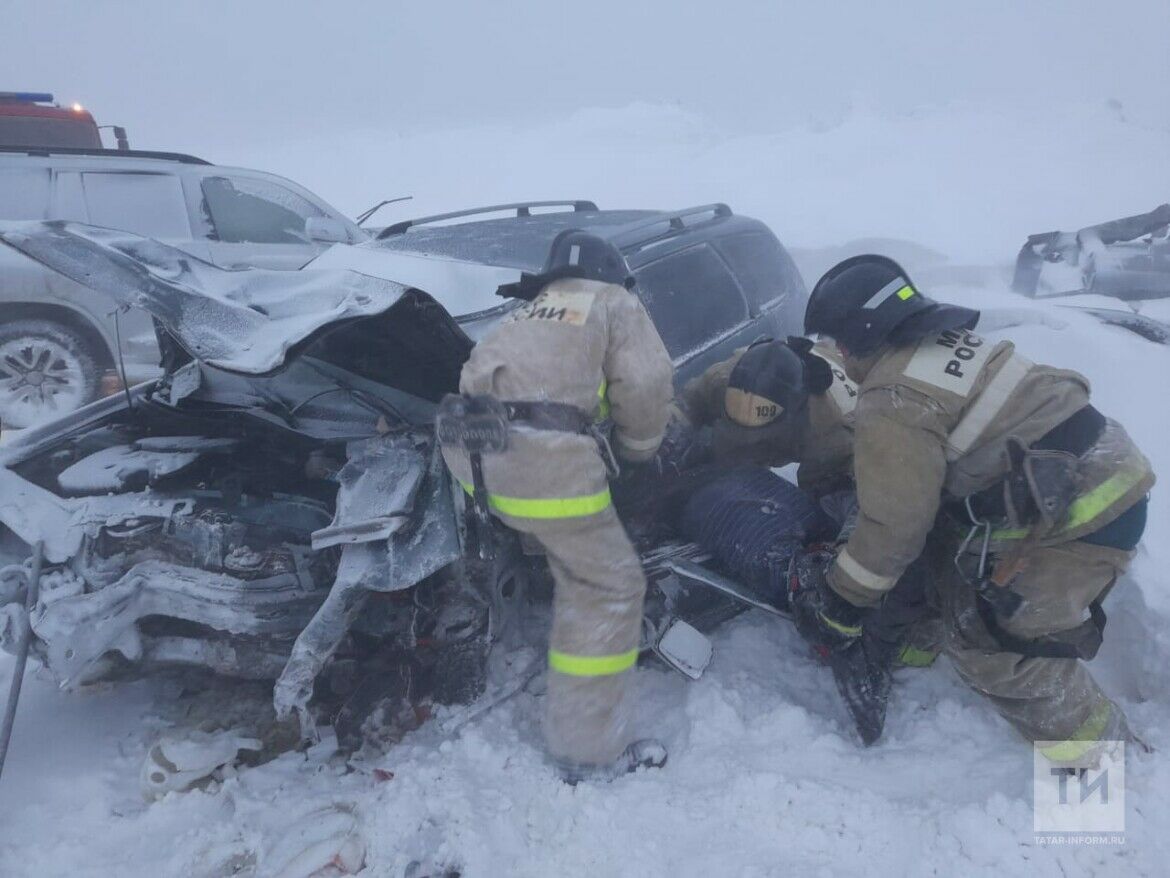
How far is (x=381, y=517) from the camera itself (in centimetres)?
230

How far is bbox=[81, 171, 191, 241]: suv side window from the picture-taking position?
5.54m

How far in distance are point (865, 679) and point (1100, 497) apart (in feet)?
3.07

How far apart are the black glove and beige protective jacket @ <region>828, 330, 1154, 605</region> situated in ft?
0.88

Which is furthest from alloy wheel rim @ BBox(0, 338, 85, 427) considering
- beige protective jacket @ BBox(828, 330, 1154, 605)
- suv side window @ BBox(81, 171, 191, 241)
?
beige protective jacket @ BBox(828, 330, 1154, 605)

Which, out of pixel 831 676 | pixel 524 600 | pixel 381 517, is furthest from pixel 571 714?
pixel 831 676

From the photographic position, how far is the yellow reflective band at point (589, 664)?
2.37m

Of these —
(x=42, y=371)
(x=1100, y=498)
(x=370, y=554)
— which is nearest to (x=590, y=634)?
(x=370, y=554)

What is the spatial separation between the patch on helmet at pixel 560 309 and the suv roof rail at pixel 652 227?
1.00m

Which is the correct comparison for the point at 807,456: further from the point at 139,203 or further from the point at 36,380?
the point at 36,380

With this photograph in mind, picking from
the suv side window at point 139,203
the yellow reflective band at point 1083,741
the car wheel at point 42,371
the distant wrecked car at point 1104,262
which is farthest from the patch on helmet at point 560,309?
the distant wrecked car at point 1104,262

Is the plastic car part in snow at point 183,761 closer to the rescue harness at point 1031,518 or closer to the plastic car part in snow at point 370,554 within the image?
the plastic car part in snow at point 370,554

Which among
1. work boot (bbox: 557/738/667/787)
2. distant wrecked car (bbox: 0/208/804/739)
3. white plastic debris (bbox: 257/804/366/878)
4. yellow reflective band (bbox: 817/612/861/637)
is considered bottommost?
white plastic debris (bbox: 257/804/366/878)

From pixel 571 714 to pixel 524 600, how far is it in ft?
2.13

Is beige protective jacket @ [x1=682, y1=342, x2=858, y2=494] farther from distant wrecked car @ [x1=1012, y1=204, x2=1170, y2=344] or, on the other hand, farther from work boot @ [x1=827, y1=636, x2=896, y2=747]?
distant wrecked car @ [x1=1012, y1=204, x2=1170, y2=344]
